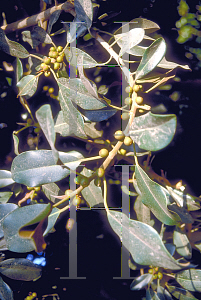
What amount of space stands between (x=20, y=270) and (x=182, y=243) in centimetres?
60

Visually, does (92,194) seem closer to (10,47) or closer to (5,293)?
(5,293)

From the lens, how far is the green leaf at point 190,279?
79 cm

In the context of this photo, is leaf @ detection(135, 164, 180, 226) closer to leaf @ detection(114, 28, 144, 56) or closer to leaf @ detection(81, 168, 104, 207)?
leaf @ detection(81, 168, 104, 207)

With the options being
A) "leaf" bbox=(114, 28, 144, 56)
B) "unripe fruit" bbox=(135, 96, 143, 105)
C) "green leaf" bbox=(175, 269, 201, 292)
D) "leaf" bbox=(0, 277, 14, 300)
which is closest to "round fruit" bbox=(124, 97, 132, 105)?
"unripe fruit" bbox=(135, 96, 143, 105)

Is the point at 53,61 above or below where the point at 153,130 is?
above

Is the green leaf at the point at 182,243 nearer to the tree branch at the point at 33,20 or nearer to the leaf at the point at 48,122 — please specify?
the leaf at the point at 48,122

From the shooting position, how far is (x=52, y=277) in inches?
43.9

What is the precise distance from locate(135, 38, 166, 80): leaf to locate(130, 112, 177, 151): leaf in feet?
0.46

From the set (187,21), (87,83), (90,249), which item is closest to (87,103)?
(87,83)

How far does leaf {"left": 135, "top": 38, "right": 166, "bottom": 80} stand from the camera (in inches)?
21.2

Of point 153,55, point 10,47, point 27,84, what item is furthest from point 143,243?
point 10,47

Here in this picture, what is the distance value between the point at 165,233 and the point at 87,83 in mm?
687

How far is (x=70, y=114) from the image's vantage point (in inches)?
25.3

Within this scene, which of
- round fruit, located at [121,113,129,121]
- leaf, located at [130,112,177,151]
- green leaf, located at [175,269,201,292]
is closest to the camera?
leaf, located at [130,112,177,151]
